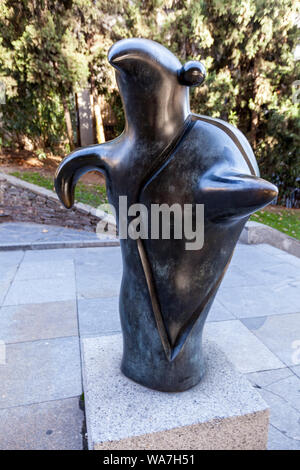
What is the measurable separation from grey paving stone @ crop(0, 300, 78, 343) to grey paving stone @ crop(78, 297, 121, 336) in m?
0.09

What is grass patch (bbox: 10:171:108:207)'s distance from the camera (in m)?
10.2

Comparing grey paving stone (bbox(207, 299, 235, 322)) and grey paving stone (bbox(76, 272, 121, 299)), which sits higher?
grey paving stone (bbox(76, 272, 121, 299))

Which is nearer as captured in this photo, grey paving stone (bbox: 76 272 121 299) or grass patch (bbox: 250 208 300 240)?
grey paving stone (bbox: 76 272 121 299)

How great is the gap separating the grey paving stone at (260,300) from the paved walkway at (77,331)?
0.04 ft

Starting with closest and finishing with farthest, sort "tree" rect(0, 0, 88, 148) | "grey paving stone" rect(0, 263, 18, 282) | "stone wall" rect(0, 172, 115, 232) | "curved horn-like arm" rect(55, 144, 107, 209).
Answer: "curved horn-like arm" rect(55, 144, 107, 209) < "grey paving stone" rect(0, 263, 18, 282) < "stone wall" rect(0, 172, 115, 232) < "tree" rect(0, 0, 88, 148)

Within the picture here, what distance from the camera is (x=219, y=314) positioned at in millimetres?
4027

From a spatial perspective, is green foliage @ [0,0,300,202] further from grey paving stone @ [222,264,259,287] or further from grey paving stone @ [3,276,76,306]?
grey paving stone @ [3,276,76,306]

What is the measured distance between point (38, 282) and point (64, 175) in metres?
3.32

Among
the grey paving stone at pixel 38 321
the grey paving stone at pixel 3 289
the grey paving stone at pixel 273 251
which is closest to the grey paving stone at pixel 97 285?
the grey paving stone at pixel 38 321

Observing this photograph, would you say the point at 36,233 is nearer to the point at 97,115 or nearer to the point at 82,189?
the point at 82,189

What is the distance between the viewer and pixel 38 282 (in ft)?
16.2

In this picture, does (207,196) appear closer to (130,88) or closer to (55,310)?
(130,88)

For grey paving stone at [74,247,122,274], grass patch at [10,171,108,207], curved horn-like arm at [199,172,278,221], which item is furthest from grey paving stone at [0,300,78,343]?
grass patch at [10,171,108,207]

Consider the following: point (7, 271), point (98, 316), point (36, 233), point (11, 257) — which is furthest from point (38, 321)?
point (36, 233)
